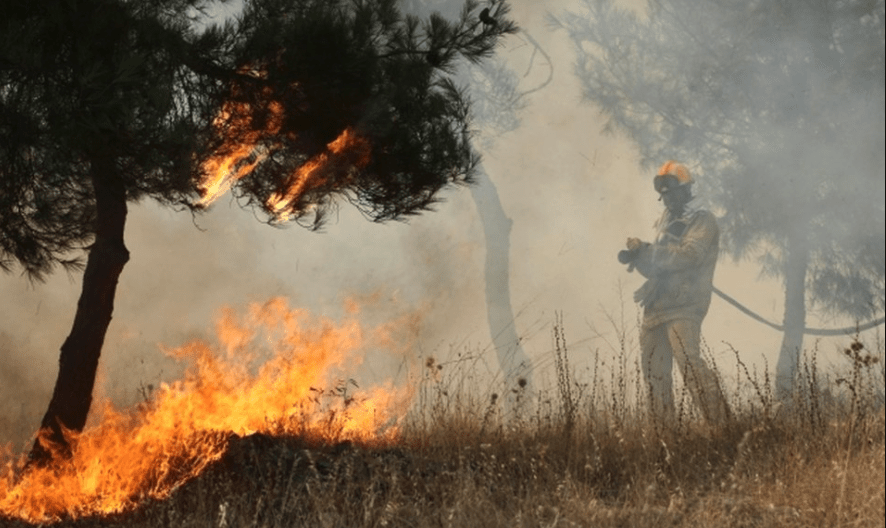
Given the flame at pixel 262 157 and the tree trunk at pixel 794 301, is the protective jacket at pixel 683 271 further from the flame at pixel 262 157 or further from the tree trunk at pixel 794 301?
the flame at pixel 262 157

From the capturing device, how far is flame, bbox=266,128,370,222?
537 centimetres

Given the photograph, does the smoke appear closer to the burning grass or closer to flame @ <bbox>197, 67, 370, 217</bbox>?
the burning grass

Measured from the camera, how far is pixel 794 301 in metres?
10.2

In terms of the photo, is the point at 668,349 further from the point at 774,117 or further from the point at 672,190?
the point at 774,117

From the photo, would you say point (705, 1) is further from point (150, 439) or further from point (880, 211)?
point (150, 439)

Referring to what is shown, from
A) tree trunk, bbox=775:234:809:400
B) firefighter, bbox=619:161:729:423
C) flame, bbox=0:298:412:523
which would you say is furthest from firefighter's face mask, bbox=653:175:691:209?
flame, bbox=0:298:412:523

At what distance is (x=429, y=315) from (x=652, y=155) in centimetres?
314

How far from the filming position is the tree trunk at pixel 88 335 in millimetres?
5238

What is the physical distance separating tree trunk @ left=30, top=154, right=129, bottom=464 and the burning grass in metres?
0.76

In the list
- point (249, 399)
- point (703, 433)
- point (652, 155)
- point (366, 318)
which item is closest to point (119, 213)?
point (249, 399)

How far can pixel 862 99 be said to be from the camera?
9359 mm

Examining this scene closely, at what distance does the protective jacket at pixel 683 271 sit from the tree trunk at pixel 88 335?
4.49 meters

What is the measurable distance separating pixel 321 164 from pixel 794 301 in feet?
21.3

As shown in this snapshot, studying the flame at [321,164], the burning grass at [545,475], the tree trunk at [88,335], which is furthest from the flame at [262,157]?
the burning grass at [545,475]
